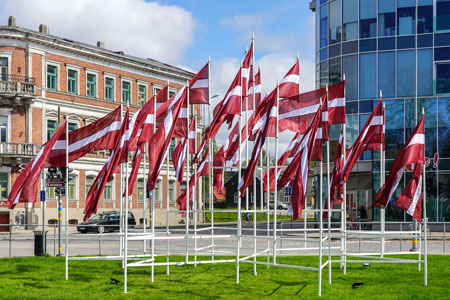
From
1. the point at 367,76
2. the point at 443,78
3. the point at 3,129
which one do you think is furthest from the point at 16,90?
the point at 443,78

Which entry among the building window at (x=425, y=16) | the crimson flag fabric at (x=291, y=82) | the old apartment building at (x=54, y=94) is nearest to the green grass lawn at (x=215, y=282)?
the crimson flag fabric at (x=291, y=82)

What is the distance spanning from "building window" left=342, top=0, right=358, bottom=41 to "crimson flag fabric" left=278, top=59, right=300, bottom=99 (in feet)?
98.1

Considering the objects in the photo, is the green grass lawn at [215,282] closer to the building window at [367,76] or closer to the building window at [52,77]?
the building window at [367,76]

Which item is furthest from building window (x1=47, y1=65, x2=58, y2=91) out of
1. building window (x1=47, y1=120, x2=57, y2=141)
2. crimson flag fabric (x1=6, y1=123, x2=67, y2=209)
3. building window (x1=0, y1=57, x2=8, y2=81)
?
crimson flag fabric (x1=6, y1=123, x2=67, y2=209)

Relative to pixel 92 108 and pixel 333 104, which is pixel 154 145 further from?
pixel 92 108

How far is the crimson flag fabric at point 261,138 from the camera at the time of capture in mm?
16109

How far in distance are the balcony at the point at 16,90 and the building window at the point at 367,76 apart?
2485 centimetres

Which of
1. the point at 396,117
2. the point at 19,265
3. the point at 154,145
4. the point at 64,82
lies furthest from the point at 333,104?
the point at 64,82

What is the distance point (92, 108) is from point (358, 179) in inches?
984

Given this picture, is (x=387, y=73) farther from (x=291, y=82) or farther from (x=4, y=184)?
(x=291, y=82)

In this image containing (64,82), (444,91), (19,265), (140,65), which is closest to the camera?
(19,265)

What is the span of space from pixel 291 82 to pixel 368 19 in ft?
99.0

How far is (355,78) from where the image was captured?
46.8 m

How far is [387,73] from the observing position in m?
45.8
